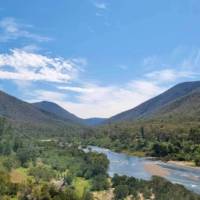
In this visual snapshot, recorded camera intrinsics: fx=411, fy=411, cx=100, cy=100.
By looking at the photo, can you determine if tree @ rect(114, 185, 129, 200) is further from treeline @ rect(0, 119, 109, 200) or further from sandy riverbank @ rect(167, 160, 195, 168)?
sandy riverbank @ rect(167, 160, 195, 168)

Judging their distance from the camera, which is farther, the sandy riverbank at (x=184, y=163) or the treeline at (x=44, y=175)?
the sandy riverbank at (x=184, y=163)

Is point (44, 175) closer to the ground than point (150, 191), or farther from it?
farther from it

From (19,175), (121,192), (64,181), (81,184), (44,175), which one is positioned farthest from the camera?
(19,175)

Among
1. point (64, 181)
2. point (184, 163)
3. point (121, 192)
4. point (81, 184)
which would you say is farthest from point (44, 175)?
point (184, 163)

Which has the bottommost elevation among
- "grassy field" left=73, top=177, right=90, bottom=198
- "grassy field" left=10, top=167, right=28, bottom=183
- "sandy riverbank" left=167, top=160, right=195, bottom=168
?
"grassy field" left=73, top=177, right=90, bottom=198

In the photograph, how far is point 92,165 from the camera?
97875 millimetres

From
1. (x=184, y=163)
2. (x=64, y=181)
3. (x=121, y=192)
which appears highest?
(x=184, y=163)

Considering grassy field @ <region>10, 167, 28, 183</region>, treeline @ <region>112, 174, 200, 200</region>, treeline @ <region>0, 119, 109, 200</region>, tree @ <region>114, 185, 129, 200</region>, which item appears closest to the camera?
treeline @ <region>0, 119, 109, 200</region>

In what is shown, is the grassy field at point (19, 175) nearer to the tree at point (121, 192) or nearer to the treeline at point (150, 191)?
the treeline at point (150, 191)

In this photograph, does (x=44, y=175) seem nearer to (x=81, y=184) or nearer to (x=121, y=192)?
(x=81, y=184)

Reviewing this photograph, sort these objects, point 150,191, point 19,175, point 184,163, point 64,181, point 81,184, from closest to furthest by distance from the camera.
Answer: point 150,191
point 64,181
point 81,184
point 19,175
point 184,163

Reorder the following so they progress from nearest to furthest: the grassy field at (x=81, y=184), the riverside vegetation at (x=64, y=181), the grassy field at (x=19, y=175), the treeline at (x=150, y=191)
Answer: the riverside vegetation at (x=64, y=181), the treeline at (x=150, y=191), the grassy field at (x=81, y=184), the grassy field at (x=19, y=175)

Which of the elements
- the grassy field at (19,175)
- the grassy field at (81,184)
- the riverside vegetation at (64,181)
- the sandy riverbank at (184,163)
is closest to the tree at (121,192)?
the riverside vegetation at (64,181)

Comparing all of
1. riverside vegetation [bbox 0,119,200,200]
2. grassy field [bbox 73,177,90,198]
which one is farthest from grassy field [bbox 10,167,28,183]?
grassy field [bbox 73,177,90,198]
